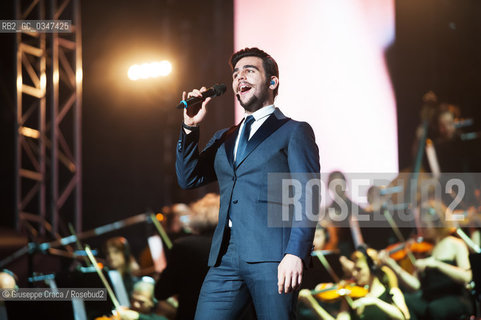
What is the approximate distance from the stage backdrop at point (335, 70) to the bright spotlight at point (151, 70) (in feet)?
4.49

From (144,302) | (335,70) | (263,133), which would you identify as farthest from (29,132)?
(263,133)

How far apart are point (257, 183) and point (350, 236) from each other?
3.84 meters

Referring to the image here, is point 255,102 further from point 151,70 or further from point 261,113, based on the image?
point 151,70

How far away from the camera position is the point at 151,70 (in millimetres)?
6965

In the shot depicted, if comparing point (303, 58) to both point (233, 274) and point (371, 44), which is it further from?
point (233, 274)

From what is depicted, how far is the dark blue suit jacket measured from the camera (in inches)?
78.8

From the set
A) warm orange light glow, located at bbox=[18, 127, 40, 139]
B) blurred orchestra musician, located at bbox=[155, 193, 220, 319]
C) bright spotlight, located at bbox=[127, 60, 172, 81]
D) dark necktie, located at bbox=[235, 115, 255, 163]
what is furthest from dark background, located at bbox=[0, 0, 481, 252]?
dark necktie, located at bbox=[235, 115, 255, 163]

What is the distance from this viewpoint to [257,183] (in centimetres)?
209

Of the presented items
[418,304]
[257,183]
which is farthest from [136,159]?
[257,183]

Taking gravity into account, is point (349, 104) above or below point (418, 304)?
above

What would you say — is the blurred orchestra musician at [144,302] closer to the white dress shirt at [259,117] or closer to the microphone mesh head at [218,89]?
the microphone mesh head at [218,89]

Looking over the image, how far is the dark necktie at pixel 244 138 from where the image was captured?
2.19m

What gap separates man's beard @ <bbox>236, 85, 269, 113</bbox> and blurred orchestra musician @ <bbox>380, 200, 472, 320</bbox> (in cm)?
287

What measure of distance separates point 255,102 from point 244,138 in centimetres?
16
